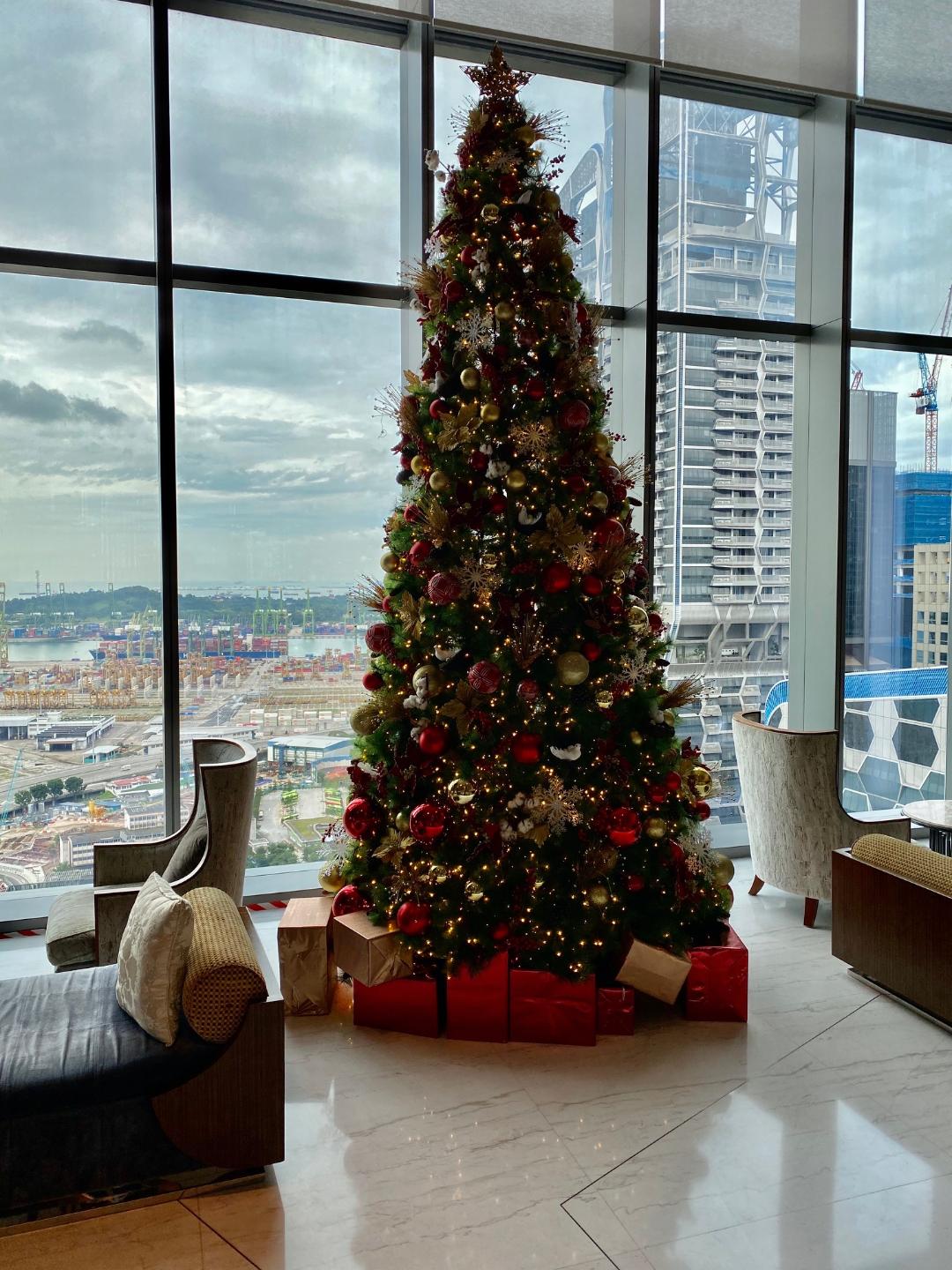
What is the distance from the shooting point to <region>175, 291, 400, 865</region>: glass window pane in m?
4.71

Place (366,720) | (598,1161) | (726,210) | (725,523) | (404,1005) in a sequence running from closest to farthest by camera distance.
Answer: (598,1161), (404,1005), (366,720), (726,210), (725,523)

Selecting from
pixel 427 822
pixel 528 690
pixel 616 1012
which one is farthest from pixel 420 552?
pixel 616 1012

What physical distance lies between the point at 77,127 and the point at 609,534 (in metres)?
3.23

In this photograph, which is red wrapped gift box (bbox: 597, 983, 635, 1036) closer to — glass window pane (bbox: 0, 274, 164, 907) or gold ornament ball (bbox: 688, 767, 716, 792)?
gold ornament ball (bbox: 688, 767, 716, 792)

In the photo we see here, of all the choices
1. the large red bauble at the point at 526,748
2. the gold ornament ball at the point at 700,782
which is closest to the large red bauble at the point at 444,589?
the large red bauble at the point at 526,748

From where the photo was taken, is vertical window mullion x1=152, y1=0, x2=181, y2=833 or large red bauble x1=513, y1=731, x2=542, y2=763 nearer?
large red bauble x1=513, y1=731, x2=542, y2=763

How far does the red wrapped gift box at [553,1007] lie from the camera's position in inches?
134

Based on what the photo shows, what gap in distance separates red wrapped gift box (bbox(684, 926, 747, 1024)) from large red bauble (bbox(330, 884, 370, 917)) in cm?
129

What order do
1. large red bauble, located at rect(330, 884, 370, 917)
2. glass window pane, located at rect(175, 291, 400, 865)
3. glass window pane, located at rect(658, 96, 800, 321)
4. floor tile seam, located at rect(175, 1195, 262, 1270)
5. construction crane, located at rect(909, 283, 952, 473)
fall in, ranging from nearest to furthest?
floor tile seam, located at rect(175, 1195, 262, 1270)
large red bauble, located at rect(330, 884, 370, 917)
glass window pane, located at rect(175, 291, 400, 865)
glass window pane, located at rect(658, 96, 800, 321)
construction crane, located at rect(909, 283, 952, 473)

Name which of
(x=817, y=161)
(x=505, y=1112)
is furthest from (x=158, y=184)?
(x=505, y=1112)

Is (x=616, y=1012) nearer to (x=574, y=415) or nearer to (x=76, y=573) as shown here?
(x=574, y=415)

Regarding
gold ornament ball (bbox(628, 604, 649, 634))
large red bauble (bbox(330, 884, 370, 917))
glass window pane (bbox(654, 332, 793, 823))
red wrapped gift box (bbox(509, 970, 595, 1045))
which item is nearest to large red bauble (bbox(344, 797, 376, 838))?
large red bauble (bbox(330, 884, 370, 917))

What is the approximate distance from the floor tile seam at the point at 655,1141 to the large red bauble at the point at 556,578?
1.80 m

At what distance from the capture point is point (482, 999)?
11.2 ft
